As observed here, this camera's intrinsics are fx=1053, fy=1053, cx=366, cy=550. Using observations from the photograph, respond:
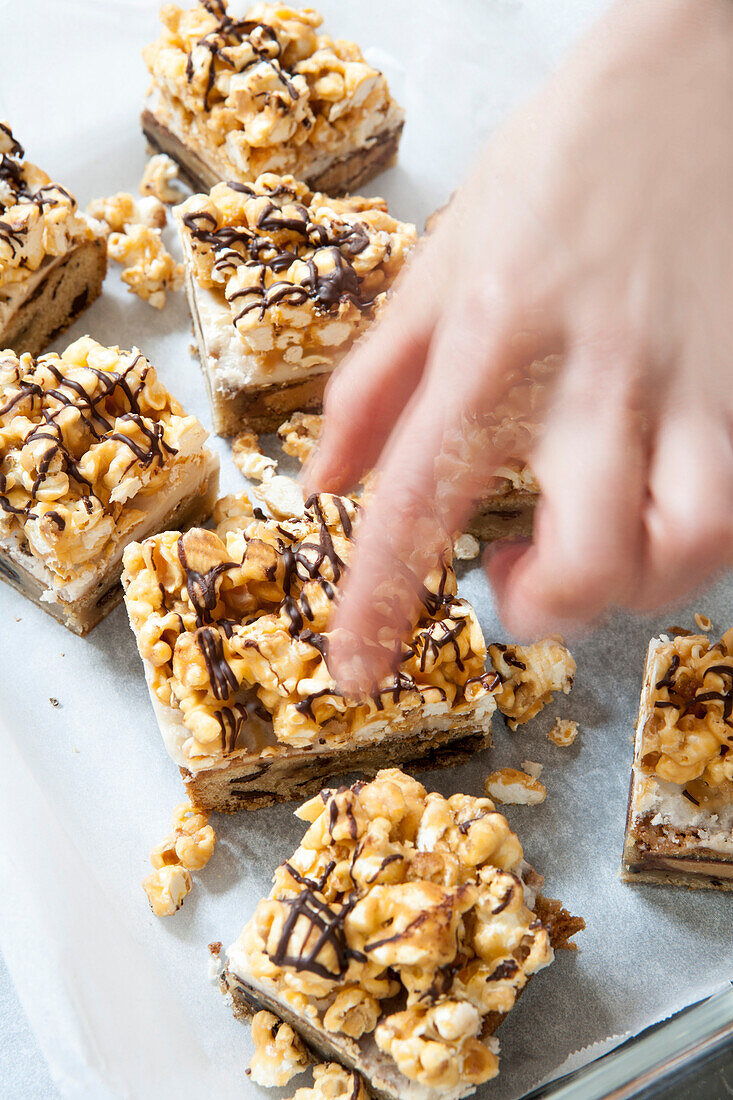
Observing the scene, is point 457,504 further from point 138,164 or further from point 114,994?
point 138,164

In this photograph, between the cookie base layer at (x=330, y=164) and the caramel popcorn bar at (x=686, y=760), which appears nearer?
the caramel popcorn bar at (x=686, y=760)

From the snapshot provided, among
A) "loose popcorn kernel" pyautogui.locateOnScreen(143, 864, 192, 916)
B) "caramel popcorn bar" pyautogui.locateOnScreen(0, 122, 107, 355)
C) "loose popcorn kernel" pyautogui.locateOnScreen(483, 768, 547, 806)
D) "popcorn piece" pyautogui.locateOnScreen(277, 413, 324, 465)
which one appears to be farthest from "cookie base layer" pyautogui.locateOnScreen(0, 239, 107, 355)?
"loose popcorn kernel" pyautogui.locateOnScreen(483, 768, 547, 806)

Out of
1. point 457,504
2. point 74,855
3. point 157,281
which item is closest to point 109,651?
point 74,855

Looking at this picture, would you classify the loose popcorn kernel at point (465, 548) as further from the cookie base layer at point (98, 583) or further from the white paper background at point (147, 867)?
the cookie base layer at point (98, 583)

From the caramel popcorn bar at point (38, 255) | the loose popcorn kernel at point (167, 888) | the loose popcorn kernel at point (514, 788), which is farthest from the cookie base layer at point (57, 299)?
the loose popcorn kernel at point (514, 788)

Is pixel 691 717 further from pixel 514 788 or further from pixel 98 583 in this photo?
pixel 98 583

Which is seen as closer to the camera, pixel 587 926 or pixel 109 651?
pixel 587 926

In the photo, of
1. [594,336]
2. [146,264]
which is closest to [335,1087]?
[594,336]

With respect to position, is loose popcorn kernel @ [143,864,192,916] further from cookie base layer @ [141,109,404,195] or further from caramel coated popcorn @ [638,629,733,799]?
cookie base layer @ [141,109,404,195]
